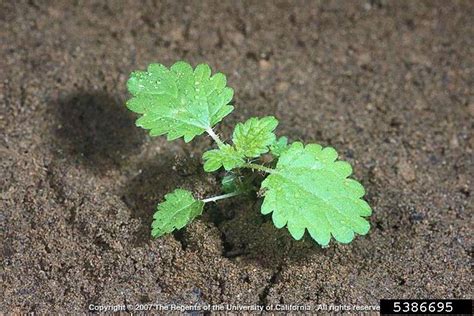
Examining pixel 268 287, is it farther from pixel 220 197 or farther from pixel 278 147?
pixel 278 147

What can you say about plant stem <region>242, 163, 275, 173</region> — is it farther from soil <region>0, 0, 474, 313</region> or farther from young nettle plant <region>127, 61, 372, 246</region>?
soil <region>0, 0, 474, 313</region>

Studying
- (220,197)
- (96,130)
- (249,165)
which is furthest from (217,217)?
(96,130)

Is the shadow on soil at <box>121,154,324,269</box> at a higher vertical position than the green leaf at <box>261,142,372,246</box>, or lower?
lower

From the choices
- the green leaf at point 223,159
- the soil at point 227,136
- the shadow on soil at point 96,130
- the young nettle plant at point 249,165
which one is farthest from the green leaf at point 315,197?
the shadow on soil at point 96,130

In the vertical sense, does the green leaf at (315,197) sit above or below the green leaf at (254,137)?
below

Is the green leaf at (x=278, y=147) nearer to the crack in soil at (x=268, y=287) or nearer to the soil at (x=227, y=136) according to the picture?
the soil at (x=227, y=136)

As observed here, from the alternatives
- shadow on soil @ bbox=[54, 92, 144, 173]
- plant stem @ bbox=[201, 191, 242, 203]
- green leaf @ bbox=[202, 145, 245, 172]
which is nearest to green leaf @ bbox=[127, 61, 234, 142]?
green leaf @ bbox=[202, 145, 245, 172]

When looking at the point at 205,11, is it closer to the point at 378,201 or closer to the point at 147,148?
the point at 147,148
